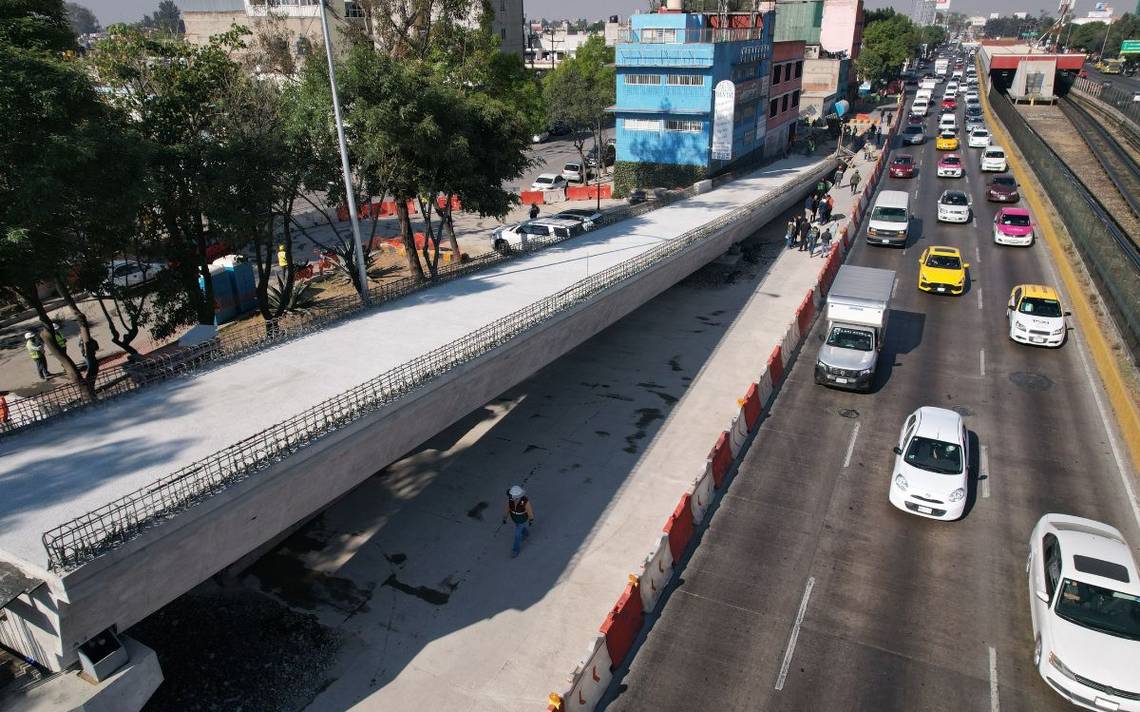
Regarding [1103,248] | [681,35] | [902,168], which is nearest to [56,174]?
[1103,248]

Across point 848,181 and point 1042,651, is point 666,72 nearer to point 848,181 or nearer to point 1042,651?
point 848,181

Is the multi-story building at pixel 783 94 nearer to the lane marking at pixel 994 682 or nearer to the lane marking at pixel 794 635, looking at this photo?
the lane marking at pixel 794 635

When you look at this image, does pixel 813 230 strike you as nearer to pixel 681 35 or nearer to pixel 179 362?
pixel 681 35

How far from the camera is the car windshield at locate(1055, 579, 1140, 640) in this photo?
10742mm

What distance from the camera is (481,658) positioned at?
1234 cm

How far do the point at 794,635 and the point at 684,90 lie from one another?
127ft

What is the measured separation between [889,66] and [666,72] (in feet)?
286

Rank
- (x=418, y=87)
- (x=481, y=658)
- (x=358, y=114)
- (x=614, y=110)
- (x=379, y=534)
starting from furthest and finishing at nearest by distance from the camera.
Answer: (x=614, y=110) < (x=418, y=87) < (x=358, y=114) < (x=379, y=534) < (x=481, y=658)

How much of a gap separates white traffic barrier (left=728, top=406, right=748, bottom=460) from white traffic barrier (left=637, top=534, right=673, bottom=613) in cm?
475

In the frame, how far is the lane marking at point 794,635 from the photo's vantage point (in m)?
11.4

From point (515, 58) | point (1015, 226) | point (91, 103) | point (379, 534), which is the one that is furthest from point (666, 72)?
point (379, 534)

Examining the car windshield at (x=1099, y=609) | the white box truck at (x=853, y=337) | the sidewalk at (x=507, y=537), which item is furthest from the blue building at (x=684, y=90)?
the car windshield at (x=1099, y=609)

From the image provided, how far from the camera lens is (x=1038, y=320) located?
23281 millimetres

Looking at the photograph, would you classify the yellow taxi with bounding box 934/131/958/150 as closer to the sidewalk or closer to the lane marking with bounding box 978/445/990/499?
the sidewalk
